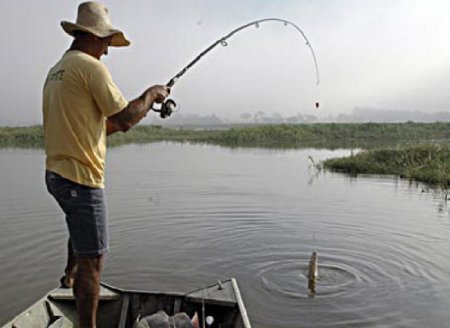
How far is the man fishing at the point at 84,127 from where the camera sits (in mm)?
2932

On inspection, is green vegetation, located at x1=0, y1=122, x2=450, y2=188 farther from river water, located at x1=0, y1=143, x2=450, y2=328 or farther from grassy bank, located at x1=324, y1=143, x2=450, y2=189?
river water, located at x1=0, y1=143, x2=450, y2=328

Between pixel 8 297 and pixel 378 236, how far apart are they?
5.82 metres

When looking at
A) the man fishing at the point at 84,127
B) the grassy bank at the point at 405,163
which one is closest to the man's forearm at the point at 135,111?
the man fishing at the point at 84,127

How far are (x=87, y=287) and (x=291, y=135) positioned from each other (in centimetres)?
4197

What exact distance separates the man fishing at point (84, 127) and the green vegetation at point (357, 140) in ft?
41.4

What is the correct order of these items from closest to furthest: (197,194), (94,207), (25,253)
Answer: (94,207) < (25,253) < (197,194)


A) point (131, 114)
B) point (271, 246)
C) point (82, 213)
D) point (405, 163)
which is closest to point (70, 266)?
point (82, 213)

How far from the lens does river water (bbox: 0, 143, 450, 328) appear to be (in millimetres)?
5809

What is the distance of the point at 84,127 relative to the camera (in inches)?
118

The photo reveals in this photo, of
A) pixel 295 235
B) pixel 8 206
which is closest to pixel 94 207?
pixel 295 235

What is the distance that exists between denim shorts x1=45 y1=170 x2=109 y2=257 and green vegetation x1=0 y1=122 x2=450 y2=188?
41.5 ft

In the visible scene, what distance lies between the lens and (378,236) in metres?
Answer: 8.74

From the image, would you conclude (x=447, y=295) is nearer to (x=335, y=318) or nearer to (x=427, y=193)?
(x=335, y=318)

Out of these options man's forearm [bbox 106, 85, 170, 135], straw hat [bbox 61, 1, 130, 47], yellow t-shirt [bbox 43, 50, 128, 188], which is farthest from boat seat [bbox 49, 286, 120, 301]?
straw hat [bbox 61, 1, 130, 47]
